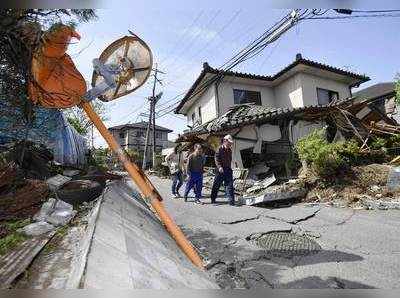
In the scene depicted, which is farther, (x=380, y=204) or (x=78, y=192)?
(x=380, y=204)

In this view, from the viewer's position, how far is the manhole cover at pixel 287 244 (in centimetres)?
514

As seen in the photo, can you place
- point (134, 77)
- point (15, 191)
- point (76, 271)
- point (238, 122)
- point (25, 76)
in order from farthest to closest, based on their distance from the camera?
point (238, 122), point (15, 191), point (134, 77), point (25, 76), point (76, 271)

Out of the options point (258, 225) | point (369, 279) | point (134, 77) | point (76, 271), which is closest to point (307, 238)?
point (258, 225)

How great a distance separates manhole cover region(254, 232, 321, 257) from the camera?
5137 mm

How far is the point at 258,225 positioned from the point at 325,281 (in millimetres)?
2885

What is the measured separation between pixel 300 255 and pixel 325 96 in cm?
1755

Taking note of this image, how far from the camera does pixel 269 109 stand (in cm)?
1580

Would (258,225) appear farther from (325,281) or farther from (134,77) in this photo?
(134,77)

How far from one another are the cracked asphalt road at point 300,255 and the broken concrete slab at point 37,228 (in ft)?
7.34

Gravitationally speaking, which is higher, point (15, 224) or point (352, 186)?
point (352, 186)

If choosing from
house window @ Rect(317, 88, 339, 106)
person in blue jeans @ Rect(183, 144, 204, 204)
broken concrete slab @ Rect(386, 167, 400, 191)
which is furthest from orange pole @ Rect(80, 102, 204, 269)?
house window @ Rect(317, 88, 339, 106)

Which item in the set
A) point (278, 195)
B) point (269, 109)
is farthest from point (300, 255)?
point (269, 109)

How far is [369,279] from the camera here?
155 inches

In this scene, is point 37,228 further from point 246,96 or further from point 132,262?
point 246,96
